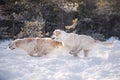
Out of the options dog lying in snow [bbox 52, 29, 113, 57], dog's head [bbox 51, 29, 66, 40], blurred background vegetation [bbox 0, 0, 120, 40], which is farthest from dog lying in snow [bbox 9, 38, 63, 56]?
blurred background vegetation [bbox 0, 0, 120, 40]

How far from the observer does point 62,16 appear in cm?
1605

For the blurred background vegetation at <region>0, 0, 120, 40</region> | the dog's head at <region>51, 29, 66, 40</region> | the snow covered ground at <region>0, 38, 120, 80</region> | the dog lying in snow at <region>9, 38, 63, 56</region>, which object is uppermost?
the blurred background vegetation at <region>0, 0, 120, 40</region>

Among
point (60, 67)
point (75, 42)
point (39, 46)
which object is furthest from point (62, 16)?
point (60, 67)

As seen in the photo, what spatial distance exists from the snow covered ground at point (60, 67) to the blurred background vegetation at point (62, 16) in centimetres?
498

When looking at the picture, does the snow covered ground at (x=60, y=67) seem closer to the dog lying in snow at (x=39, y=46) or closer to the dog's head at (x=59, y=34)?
the dog lying in snow at (x=39, y=46)

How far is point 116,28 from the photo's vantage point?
17.5 m

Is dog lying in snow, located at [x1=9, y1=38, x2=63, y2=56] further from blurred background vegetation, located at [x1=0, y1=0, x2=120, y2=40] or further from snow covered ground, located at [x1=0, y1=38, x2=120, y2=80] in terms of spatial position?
blurred background vegetation, located at [x1=0, y1=0, x2=120, y2=40]

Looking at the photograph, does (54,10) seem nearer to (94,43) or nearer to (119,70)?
(94,43)

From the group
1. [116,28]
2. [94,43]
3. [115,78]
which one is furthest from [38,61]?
[116,28]

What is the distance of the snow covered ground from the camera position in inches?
264

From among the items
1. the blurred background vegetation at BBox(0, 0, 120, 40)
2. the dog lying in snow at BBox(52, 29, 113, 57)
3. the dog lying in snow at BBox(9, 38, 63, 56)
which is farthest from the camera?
the blurred background vegetation at BBox(0, 0, 120, 40)

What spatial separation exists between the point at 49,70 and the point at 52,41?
232 centimetres

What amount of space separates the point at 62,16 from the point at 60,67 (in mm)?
8590

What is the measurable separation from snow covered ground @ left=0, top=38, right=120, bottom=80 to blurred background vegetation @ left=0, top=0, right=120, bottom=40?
16.4ft
